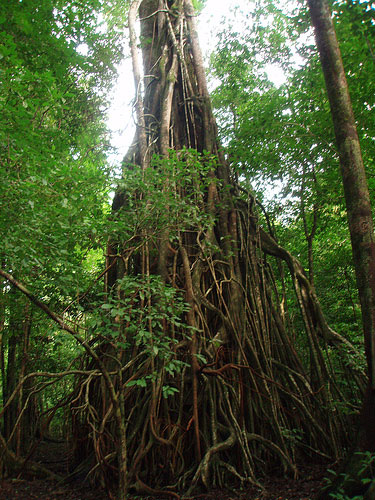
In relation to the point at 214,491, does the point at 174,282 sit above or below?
above

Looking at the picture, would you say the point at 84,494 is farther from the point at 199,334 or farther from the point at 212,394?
the point at 199,334

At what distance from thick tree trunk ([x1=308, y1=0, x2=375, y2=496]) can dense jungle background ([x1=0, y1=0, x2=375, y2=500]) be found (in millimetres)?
44

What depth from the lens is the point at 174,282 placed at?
3982mm

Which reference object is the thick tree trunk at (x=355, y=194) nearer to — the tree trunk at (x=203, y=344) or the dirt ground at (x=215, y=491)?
the dirt ground at (x=215, y=491)

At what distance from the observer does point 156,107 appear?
20.0 feet

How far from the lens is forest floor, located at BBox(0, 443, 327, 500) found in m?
2.96

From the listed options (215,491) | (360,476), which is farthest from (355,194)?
(215,491)

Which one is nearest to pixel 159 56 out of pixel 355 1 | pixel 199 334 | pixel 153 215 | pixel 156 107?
pixel 156 107

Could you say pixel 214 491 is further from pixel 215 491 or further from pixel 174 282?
pixel 174 282

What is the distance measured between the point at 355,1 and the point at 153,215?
271 centimetres

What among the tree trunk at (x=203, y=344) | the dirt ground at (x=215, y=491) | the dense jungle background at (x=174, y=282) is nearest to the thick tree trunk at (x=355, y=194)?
the dense jungle background at (x=174, y=282)

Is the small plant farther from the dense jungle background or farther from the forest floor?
the forest floor

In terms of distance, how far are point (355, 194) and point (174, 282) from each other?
2141mm

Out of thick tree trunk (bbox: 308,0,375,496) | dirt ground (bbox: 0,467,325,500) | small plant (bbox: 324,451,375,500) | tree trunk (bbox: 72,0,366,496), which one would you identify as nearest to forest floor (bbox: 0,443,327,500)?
dirt ground (bbox: 0,467,325,500)
